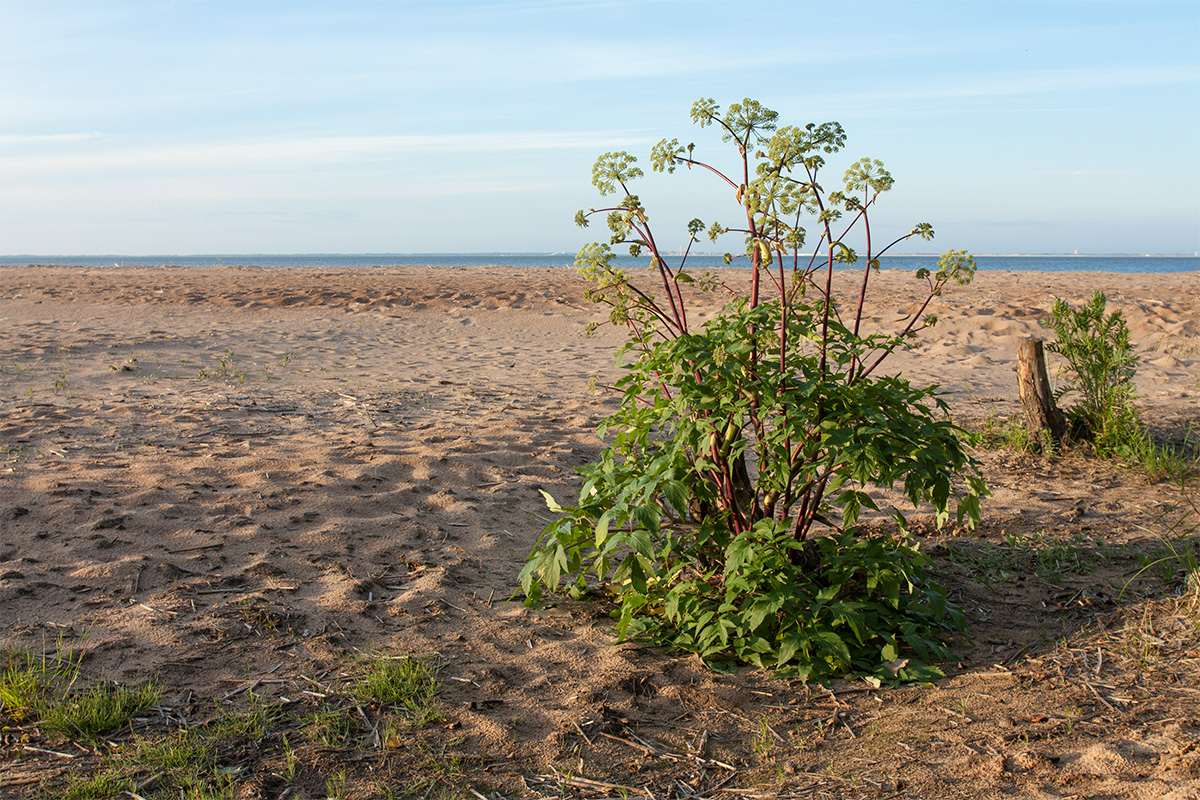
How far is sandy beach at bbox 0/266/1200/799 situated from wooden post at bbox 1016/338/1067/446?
0.75 ft

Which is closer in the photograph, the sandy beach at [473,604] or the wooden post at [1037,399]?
the sandy beach at [473,604]

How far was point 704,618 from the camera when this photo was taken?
2.76 meters

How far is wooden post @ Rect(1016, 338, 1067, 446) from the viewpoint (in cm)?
521

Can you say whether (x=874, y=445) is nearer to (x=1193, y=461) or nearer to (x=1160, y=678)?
(x=1160, y=678)

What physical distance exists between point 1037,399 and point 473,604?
4.03m

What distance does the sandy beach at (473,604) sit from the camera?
2.25 meters

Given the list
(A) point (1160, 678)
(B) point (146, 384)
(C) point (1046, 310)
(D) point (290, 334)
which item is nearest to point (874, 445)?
(A) point (1160, 678)

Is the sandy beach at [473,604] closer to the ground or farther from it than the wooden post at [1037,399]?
closer to the ground

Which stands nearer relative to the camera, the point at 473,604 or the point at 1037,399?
the point at 473,604

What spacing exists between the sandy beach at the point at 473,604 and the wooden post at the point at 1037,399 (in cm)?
23

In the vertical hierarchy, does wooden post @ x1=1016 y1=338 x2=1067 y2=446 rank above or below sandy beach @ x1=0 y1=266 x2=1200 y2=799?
above

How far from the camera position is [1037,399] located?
5.28 meters

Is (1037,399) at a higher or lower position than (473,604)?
higher

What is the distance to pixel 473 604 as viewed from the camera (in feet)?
10.6
